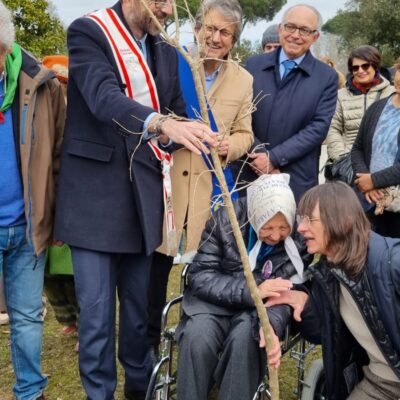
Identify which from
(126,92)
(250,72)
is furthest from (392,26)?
(126,92)

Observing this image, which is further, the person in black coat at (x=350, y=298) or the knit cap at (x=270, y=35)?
the knit cap at (x=270, y=35)

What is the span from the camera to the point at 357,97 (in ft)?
15.4

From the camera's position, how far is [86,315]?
278cm

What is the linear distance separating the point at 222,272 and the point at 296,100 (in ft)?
3.96

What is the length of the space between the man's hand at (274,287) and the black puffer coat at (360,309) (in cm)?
13

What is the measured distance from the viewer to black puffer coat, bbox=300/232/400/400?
7.81 feet

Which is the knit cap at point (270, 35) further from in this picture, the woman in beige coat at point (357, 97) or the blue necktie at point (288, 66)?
the blue necktie at point (288, 66)

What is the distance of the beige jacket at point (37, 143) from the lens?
106 inches

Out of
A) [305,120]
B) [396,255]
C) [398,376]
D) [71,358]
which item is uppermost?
[305,120]

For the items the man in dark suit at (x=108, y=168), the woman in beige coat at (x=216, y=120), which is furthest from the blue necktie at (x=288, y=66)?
the man in dark suit at (x=108, y=168)

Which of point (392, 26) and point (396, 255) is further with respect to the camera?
point (392, 26)

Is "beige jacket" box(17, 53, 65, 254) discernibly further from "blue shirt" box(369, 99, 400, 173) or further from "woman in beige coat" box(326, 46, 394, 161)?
"woman in beige coat" box(326, 46, 394, 161)

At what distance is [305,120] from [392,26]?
19.3 metres

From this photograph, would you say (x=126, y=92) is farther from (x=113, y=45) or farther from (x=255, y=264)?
(x=255, y=264)
